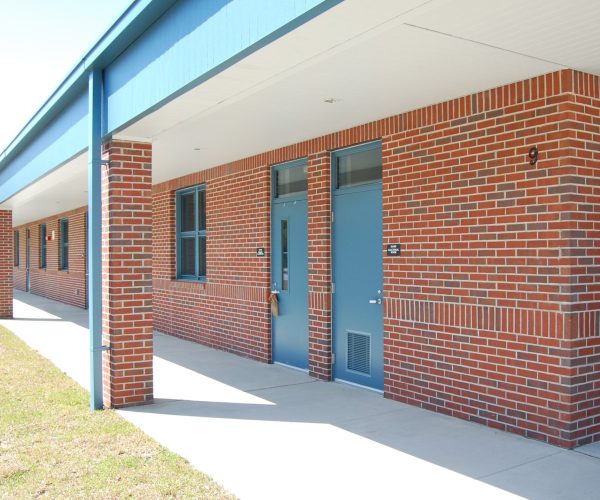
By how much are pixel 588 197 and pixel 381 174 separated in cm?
244

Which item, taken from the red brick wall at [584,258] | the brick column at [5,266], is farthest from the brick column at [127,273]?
the brick column at [5,266]

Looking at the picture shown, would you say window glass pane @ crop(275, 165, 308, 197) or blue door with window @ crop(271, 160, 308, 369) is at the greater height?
window glass pane @ crop(275, 165, 308, 197)

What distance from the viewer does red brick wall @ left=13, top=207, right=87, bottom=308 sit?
59.4ft

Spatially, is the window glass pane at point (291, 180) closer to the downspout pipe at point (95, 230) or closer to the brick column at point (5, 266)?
the downspout pipe at point (95, 230)

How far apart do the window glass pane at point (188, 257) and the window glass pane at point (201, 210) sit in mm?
444

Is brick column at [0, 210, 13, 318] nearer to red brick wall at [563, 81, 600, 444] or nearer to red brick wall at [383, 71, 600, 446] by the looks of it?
red brick wall at [383, 71, 600, 446]

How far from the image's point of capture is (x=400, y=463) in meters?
4.73

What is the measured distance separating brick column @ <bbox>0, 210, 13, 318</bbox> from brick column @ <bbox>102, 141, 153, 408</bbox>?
1027cm

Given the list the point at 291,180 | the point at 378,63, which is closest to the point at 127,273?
the point at 291,180

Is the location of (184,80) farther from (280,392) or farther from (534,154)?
(280,392)

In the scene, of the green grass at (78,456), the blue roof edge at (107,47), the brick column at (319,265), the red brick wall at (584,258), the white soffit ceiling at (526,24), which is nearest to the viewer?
the white soffit ceiling at (526,24)

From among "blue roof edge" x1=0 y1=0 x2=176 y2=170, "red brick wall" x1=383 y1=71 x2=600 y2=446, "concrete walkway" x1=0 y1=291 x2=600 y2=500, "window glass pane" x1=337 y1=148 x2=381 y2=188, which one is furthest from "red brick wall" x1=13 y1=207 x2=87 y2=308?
"red brick wall" x1=383 y1=71 x2=600 y2=446

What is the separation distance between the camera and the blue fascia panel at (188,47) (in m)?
3.77

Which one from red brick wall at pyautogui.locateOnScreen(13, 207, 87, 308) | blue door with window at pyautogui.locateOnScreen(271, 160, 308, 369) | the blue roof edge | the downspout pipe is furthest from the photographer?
red brick wall at pyautogui.locateOnScreen(13, 207, 87, 308)
